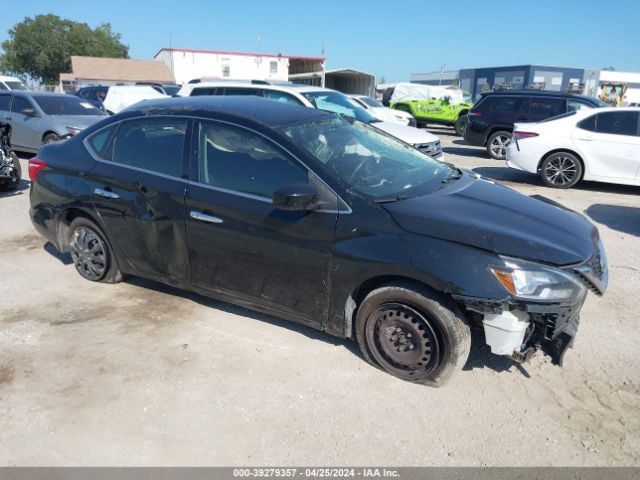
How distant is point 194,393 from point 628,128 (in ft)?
28.5

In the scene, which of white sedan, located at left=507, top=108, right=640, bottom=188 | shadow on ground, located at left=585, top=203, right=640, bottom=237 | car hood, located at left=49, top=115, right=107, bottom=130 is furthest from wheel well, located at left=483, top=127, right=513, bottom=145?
car hood, located at left=49, top=115, right=107, bottom=130

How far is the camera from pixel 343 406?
10.3 feet

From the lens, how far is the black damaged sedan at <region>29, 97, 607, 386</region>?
9.89ft

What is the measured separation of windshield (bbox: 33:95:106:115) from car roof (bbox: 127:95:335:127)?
26.4ft

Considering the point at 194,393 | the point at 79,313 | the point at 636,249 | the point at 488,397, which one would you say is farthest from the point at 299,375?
the point at 636,249

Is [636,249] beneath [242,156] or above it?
beneath

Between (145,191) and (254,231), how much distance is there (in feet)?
3.66

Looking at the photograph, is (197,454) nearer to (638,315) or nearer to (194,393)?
(194,393)

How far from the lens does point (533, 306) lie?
2910 millimetres

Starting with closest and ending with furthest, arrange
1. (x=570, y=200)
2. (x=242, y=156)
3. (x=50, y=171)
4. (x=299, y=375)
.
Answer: (x=299, y=375)
(x=242, y=156)
(x=50, y=171)
(x=570, y=200)

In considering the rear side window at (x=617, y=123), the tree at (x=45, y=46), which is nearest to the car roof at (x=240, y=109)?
the rear side window at (x=617, y=123)

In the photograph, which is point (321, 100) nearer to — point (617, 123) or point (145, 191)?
point (617, 123)

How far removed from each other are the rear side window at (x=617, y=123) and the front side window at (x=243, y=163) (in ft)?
→ 25.1

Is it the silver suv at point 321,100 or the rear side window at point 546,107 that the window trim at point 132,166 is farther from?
the rear side window at point 546,107
